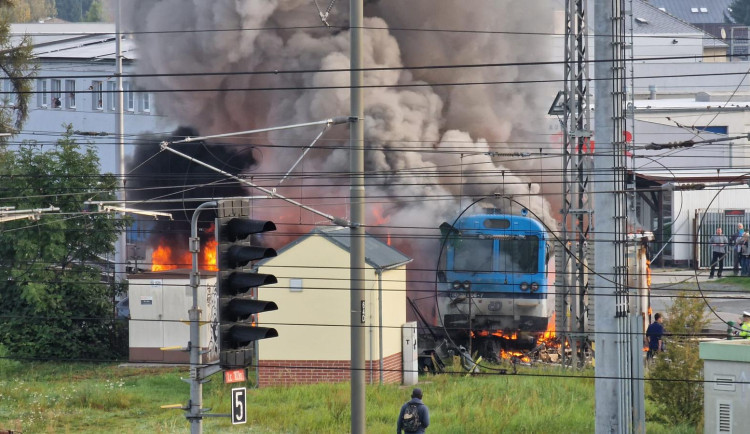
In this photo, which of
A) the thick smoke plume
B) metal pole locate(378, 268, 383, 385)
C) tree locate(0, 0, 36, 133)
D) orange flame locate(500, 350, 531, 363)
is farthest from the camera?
the thick smoke plume

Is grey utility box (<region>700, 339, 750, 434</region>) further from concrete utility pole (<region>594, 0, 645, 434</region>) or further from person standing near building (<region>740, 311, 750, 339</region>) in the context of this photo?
person standing near building (<region>740, 311, 750, 339</region>)

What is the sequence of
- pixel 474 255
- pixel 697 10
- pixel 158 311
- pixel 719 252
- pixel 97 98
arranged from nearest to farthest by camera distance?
Answer: pixel 158 311
pixel 474 255
pixel 719 252
pixel 97 98
pixel 697 10

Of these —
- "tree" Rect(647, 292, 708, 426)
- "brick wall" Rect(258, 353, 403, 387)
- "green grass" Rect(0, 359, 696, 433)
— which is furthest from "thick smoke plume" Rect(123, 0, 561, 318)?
"tree" Rect(647, 292, 708, 426)

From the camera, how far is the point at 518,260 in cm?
2388

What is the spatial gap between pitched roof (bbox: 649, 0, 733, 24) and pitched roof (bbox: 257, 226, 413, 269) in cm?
5582

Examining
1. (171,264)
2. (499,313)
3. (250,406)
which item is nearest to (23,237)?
(171,264)

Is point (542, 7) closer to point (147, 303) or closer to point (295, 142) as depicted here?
point (295, 142)


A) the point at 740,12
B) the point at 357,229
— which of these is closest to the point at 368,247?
the point at 357,229

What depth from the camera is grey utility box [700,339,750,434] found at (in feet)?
45.0

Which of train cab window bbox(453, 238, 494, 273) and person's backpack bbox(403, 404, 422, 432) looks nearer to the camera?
person's backpack bbox(403, 404, 422, 432)

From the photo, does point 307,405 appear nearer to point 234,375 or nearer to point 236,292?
point 234,375

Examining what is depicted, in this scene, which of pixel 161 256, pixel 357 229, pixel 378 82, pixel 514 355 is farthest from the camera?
pixel 161 256

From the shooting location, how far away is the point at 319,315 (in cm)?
2059

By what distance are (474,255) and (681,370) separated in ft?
27.5
